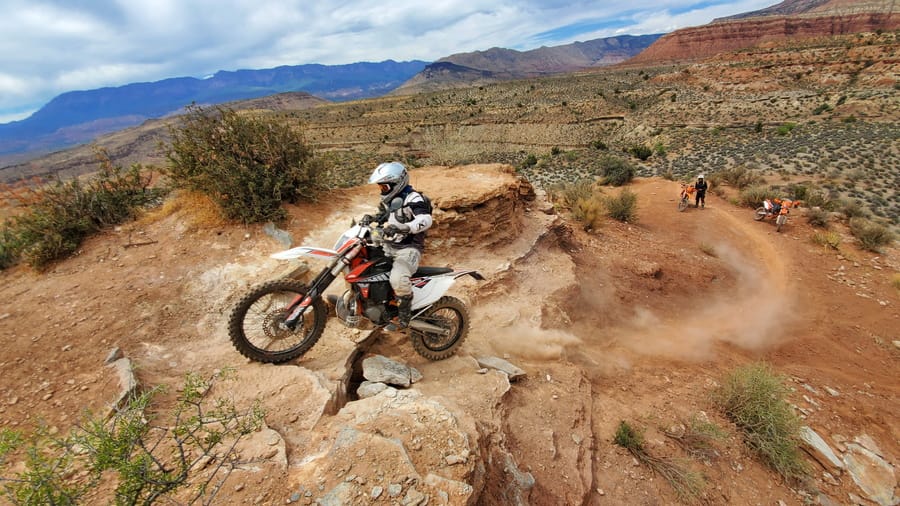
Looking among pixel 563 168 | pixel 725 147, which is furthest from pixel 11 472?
pixel 725 147

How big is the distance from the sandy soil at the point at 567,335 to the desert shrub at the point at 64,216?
1.03 ft

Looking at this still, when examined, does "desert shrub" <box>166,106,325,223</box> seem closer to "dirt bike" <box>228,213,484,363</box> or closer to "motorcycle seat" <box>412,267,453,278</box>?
"dirt bike" <box>228,213,484,363</box>

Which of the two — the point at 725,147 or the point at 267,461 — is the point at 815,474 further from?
the point at 725,147

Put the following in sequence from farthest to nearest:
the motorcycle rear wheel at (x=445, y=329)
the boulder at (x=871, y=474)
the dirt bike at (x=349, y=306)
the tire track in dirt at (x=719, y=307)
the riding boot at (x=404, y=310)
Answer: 1. the tire track in dirt at (x=719, y=307)
2. the motorcycle rear wheel at (x=445, y=329)
3. the boulder at (x=871, y=474)
4. the riding boot at (x=404, y=310)
5. the dirt bike at (x=349, y=306)

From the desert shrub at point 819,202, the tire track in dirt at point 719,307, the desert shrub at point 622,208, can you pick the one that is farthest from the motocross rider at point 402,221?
the desert shrub at point 819,202

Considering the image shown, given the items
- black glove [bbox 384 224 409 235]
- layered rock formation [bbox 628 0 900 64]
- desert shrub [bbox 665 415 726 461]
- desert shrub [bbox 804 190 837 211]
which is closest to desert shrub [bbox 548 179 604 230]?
desert shrub [bbox 665 415 726 461]

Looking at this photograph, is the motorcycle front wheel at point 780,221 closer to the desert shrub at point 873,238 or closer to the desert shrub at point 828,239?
the desert shrub at point 828,239

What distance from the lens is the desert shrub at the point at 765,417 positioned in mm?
5068

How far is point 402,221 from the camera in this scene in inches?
176

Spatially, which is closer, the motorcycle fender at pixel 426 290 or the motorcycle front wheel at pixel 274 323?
the motorcycle front wheel at pixel 274 323

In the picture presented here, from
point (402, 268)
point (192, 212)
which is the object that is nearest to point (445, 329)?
point (402, 268)

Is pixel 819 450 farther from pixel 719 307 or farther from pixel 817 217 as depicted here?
pixel 817 217

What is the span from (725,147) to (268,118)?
109 feet

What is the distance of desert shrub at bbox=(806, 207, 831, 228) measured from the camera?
45.2 feet
